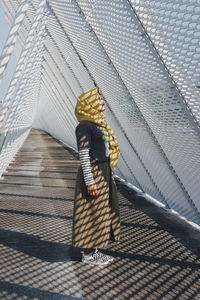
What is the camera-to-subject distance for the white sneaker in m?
3.70

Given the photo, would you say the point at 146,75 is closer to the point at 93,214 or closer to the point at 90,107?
the point at 90,107

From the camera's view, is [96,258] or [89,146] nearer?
[89,146]

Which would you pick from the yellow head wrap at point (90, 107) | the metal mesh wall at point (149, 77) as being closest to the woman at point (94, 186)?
the yellow head wrap at point (90, 107)

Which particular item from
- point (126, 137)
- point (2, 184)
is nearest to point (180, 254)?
point (126, 137)

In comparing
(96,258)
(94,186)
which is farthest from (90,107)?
(96,258)

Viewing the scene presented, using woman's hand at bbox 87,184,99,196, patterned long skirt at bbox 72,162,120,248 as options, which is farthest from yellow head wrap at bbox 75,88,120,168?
woman's hand at bbox 87,184,99,196

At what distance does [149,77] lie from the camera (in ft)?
13.7

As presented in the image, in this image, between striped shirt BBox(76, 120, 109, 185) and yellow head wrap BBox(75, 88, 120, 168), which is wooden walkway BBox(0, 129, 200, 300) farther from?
yellow head wrap BBox(75, 88, 120, 168)

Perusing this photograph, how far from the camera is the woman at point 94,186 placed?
362 cm

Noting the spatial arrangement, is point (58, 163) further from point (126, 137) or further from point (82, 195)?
point (82, 195)

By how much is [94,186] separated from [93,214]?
31 centimetres

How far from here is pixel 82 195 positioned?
3689 millimetres

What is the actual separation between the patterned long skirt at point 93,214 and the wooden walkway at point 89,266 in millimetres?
266

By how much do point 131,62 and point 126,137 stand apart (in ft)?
7.07
